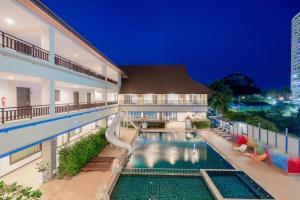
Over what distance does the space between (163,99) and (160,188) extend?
22506 mm

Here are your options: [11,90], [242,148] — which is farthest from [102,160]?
[242,148]

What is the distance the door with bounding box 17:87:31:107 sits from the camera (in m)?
13.7

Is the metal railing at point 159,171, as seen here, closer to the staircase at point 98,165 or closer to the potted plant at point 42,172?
the staircase at point 98,165

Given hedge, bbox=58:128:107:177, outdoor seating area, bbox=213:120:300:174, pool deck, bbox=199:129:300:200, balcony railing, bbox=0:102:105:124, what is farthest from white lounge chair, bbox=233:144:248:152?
balcony railing, bbox=0:102:105:124

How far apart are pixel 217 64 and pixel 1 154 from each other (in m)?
165

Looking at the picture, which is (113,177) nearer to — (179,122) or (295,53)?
(179,122)

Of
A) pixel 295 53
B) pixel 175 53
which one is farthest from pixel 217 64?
pixel 295 53

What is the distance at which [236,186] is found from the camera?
477 inches

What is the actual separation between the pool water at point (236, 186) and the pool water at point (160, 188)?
0.94 meters

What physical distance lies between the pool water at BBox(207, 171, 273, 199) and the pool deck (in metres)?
0.33

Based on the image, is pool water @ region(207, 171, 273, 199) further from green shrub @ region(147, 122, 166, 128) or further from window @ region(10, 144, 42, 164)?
green shrub @ region(147, 122, 166, 128)

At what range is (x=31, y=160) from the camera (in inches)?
610

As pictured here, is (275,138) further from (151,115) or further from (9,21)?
(151,115)

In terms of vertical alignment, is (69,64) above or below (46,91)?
above
